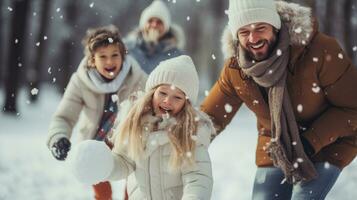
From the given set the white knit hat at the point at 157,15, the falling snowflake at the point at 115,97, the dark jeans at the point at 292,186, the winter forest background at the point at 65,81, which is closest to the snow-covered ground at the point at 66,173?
the winter forest background at the point at 65,81

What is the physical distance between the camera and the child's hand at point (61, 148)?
4946mm

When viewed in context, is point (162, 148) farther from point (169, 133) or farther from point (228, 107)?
point (228, 107)

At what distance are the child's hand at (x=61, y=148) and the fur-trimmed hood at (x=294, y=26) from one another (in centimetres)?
132

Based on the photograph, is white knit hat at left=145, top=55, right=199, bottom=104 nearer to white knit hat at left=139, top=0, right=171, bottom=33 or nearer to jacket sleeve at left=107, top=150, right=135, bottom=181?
jacket sleeve at left=107, top=150, right=135, bottom=181

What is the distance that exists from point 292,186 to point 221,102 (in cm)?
72

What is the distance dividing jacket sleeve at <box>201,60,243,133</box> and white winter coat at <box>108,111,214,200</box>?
1.68ft

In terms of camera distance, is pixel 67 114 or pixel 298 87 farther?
pixel 67 114

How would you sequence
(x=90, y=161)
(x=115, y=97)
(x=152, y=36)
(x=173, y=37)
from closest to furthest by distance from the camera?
(x=90, y=161), (x=115, y=97), (x=152, y=36), (x=173, y=37)

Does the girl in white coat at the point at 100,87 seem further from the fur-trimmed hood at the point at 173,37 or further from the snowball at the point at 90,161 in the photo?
the fur-trimmed hood at the point at 173,37

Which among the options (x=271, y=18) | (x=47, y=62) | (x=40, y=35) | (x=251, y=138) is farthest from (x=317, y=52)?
(x=47, y=62)

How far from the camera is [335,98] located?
4.29m

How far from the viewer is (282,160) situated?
436cm

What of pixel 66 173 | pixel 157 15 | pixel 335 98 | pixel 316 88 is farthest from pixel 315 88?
pixel 66 173

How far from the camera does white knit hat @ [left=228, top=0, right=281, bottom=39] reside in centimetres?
431
